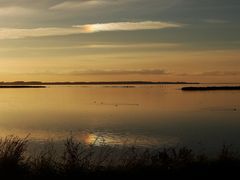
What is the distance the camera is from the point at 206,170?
9.72 meters

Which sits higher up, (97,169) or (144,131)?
(144,131)

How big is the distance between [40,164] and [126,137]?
16329mm

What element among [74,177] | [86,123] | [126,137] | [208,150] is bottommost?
[74,177]

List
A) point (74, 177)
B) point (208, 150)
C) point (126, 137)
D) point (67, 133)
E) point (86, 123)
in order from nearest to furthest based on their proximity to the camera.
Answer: point (74, 177) < point (208, 150) < point (126, 137) < point (67, 133) < point (86, 123)

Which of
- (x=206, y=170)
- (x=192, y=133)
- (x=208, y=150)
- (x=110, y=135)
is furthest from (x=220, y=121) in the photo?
(x=206, y=170)

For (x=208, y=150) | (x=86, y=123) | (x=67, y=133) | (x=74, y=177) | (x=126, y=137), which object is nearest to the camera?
(x=74, y=177)

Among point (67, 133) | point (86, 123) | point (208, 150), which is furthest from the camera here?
point (86, 123)

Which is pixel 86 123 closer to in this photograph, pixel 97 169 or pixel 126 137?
pixel 126 137

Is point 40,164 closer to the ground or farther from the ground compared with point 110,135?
closer to the ground

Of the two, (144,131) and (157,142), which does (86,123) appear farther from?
(157,142)

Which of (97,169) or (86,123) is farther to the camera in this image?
(86,123)

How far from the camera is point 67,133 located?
89.8 feet

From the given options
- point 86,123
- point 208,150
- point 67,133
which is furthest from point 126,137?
point 86,123

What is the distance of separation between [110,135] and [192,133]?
5.30 meters
